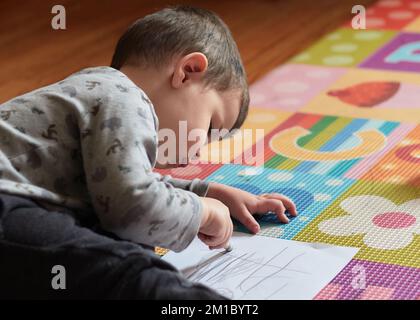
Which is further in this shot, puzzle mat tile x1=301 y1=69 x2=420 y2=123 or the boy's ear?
puzzle mat tile x1=301 y1=69 x2=420 y2=123

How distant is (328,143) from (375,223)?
0.32 meters

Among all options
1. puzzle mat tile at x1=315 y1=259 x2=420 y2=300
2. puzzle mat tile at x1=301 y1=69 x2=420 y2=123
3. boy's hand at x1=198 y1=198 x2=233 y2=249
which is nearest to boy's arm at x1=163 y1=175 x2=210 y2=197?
boy's hand at x1=198 y1=198 x2=233 y2=249

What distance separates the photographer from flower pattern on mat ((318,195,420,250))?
3.48ft

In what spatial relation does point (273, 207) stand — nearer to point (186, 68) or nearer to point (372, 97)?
point (186, 68)

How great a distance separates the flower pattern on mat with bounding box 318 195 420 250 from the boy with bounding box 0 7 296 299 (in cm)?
19

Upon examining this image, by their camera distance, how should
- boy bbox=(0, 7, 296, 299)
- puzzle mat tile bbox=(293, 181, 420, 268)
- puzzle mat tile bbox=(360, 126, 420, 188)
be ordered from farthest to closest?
puzzle mat tile bbox=(360, 126, 420, 188)
puzzle mat tile bbox=(293, 181, 420, 268)
boy bbox=(0, 7, 296, 299)

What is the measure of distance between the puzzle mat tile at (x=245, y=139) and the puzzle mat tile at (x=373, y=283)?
1.35 feet

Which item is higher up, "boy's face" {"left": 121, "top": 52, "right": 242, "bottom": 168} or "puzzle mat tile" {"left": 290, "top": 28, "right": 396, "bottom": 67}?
"boy's face" {"left": 121, "top": 52, "right": 242, "bottom": 168}

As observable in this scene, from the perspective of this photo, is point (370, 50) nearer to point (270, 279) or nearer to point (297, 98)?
point (297, 98)

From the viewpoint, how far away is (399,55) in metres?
1.82

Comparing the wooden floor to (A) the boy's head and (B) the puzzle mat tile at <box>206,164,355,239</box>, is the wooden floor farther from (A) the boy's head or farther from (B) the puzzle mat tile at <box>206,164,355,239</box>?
(A) the boy's head

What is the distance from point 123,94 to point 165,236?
16 centimetres

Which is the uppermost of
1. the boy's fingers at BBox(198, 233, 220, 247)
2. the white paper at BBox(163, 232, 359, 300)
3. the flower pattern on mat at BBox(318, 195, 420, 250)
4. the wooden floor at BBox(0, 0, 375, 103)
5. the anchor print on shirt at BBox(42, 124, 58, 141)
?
the anchor print on shirt at BBox(42, 124, 58, 141)

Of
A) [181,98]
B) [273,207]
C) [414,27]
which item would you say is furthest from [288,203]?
[414,27]
